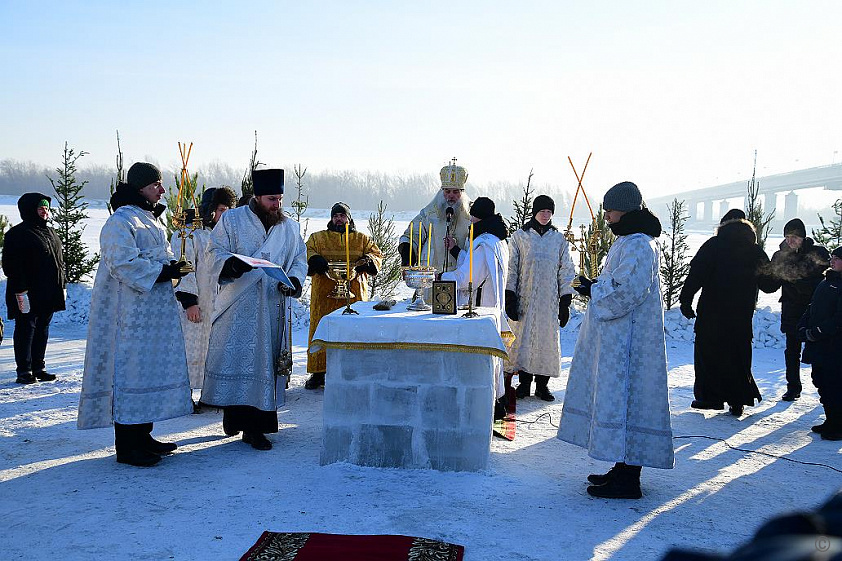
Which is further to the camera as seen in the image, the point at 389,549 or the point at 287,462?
the point at 287,462

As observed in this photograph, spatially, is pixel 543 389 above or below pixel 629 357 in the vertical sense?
below

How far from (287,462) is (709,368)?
4.21 m

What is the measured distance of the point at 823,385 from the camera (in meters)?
6.57

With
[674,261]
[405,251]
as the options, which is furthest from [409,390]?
[674,261]

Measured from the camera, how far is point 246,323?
5.71 metres

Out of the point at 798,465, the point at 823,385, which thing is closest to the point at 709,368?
the point at 823,385

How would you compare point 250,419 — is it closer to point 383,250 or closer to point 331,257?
point 331,257

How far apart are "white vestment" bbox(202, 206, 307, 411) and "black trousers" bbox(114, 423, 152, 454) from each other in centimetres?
53

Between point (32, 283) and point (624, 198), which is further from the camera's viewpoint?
point (32, 283)

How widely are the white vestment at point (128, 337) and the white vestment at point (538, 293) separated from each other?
12.2ft

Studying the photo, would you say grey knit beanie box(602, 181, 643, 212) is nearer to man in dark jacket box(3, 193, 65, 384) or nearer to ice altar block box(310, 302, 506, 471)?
ice altar block box(310, 302, 506, 471)

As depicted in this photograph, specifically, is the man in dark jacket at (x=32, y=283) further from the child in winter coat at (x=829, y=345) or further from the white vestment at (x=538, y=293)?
the child in winter coat at (x=829, y=345)

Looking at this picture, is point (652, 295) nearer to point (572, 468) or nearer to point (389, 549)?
point (572, 468)

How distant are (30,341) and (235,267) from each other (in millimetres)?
3817
